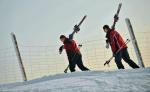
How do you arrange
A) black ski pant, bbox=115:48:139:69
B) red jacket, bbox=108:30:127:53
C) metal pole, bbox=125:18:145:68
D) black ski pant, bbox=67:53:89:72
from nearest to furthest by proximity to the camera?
metal pole, bbox=125:18:145:68 → black ski pant, bbox=115:48:139:69 → red jacket, bbox=108:30:127:53 → black ski pant, bbox=67:53:89:72

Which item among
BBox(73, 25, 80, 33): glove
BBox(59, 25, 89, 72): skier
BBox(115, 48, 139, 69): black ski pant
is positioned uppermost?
BBox(73, 25, 80, 33): glove

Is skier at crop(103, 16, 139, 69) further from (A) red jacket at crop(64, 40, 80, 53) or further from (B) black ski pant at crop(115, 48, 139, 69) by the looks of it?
(A) red jacket at crop(64, 40, 80, 53)

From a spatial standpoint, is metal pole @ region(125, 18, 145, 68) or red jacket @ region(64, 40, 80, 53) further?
red jacket @ region(64, 40, 80, 53)

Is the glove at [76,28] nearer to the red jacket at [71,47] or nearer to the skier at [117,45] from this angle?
the red jacket at [71,47]

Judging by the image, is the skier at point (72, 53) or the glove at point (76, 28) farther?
the glove at point (76, 28)

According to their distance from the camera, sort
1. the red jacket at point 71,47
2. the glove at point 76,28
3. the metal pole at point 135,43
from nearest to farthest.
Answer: the metal pole at point 135,43
the red jacket at point 71,47
the glove at point 76,28

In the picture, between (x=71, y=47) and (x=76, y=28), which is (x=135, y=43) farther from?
(x=76, y=28)

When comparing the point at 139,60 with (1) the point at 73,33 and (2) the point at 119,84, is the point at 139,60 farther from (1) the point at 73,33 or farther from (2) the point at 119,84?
(2) the point at 119,84

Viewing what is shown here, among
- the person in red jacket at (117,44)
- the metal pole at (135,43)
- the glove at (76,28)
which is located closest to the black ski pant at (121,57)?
the person in red jacket at (117,44)

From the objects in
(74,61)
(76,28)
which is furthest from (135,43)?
(76,28)

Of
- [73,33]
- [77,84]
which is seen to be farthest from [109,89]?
[73,33]

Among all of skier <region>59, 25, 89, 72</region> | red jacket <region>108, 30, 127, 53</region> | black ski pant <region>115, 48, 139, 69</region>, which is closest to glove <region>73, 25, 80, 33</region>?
skier <region>59, 25, 89, 72</region>

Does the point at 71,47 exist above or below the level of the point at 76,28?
below

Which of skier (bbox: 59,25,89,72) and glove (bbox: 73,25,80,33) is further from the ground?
glove (bbox: 73,25,80,33)
